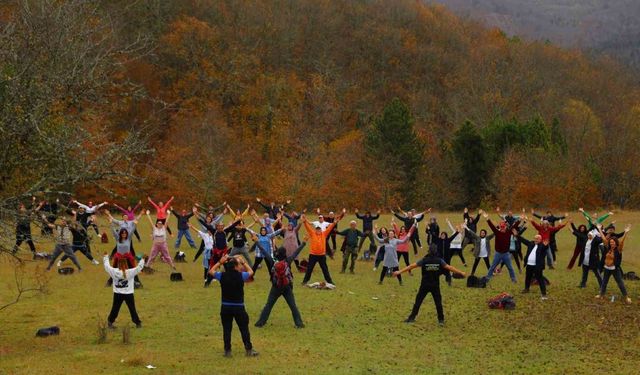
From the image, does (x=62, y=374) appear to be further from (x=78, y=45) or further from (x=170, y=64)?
(x=170, y=64)

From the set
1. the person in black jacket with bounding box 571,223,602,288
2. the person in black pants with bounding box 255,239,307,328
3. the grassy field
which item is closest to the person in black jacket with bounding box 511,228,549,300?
the grassy field

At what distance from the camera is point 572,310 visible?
18.8m

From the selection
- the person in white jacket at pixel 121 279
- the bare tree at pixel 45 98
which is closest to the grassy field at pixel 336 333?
the person in white jacket at pixel 121 279

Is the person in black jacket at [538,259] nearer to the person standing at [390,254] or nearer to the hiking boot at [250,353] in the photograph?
the person standing at [390,254]

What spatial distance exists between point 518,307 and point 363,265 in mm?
8756

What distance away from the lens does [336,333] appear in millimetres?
15820

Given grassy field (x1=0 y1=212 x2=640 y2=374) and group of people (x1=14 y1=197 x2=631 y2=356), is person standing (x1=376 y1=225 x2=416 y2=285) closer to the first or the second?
group of people (x1=14 y1=197 x2=631 y2=356)

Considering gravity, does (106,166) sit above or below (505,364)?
above

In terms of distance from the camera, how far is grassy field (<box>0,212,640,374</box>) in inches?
525

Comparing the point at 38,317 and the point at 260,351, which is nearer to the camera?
the point at 260,351

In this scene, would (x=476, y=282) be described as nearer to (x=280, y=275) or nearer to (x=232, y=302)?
(x=280, y=275)

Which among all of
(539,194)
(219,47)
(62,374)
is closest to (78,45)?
(62,374)

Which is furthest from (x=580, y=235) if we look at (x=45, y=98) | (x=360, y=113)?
(x=360, y=113)

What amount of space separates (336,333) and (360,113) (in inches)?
2458
